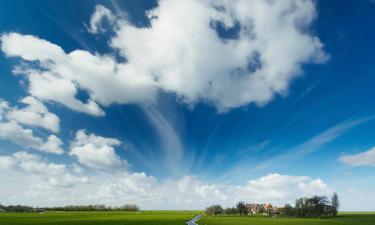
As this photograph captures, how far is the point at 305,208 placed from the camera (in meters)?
179

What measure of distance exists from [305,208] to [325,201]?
16419 mm

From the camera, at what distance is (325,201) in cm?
18638
